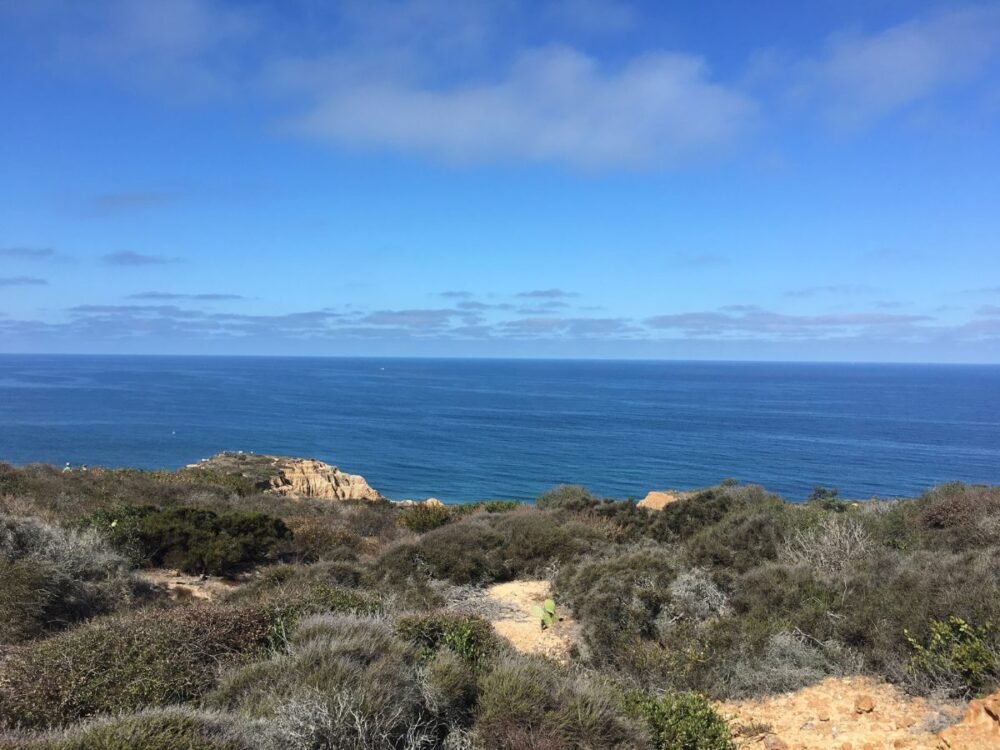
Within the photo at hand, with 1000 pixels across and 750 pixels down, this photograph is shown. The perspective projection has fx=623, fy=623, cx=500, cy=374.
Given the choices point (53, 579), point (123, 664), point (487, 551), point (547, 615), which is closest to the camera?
point (123, 664)

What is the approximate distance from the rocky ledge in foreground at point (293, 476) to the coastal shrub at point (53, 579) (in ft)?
60.7

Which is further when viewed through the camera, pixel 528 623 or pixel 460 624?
pixel 528 623

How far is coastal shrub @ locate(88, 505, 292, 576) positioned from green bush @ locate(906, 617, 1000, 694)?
10.0 metres

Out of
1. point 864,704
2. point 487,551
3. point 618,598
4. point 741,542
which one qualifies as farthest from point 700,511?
point 864,704

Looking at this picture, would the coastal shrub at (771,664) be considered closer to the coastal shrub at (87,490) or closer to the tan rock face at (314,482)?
the coastal shrub at (87,490)

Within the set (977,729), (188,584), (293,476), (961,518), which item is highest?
(961,518)

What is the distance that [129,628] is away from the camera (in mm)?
5148

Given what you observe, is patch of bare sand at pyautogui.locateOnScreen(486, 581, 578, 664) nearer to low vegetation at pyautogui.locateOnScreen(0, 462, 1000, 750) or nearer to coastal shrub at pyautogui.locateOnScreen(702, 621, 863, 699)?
low vegetation at pyautogui.locateOnScreen(0, 462, 1000, 750)

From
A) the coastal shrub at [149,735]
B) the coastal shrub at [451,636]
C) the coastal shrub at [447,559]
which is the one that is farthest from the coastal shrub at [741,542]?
the coastal shrub at [149,735]

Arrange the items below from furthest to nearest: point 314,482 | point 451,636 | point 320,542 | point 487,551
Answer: point 314,482 < point 320,542 < point 487,551 < point 451,636

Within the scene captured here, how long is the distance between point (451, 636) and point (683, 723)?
83.7 inches

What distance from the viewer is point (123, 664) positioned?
4703 mm

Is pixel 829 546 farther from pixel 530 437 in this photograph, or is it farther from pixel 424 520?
pixel 530 437

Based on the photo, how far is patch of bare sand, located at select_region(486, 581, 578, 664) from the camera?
814 cm
